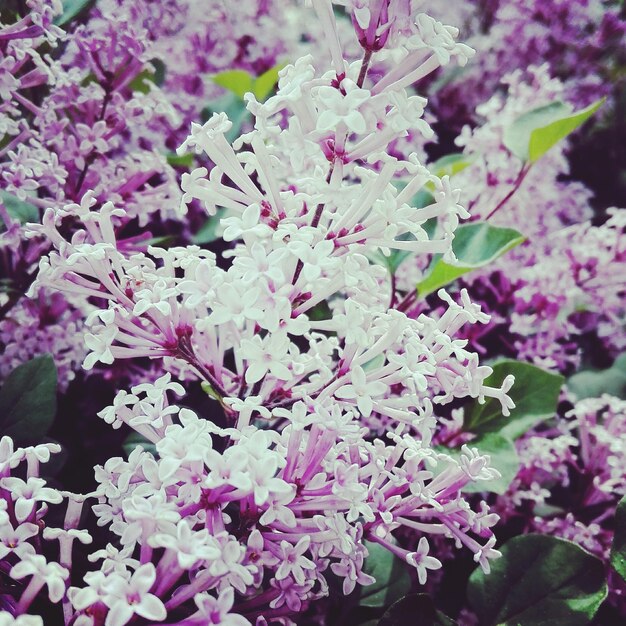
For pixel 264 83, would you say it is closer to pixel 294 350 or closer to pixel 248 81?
pixel 248 81

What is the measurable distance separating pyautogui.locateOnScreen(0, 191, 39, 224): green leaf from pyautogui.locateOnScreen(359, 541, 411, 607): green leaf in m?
0.45

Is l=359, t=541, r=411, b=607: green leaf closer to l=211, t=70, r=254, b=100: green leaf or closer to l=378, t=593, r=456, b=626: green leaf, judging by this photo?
l=378, t=593, r=456, b=626: green leaf

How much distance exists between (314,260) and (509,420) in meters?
0.39

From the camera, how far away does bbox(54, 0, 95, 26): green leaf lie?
2.07 feet

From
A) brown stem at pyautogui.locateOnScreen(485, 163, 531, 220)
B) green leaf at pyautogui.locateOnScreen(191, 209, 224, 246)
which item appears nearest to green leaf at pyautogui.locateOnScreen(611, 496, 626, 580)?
brown stem at pyautogui.locateOnScreen(485, 163, 531, 220)

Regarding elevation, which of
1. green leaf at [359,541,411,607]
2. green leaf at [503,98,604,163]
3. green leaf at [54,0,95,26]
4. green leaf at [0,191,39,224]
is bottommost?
green leaf at [359,541,411,607]

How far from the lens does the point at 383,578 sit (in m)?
0.55

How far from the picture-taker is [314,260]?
13.1 inches

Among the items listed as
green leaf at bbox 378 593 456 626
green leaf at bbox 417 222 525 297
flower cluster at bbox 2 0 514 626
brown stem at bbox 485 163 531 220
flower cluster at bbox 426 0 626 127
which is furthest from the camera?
flower cluster at bbox 426 0 626 127

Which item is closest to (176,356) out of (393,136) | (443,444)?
(393,136)

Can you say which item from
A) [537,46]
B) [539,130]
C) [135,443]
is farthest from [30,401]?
[537,46]

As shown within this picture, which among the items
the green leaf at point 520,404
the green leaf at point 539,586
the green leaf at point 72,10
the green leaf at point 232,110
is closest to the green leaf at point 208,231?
the green leaf at point 232,110

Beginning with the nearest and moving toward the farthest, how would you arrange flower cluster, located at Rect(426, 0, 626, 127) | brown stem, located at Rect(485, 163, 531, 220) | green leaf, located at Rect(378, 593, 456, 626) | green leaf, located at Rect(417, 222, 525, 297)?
green leaf, located at Rect(378, 593, 456, 626), green leaf, located at Rect(417, 222, 525, 297), brown stem, located at Rect(485, 163, 531, 220), flower cluster, located at Rect(426, 0, 626, 127)

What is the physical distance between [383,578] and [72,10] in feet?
2.06
